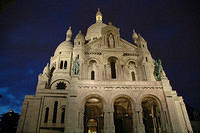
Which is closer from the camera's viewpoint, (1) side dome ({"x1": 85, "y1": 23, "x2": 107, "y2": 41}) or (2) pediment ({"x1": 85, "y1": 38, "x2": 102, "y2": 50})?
(2) pediment ({"x1": 85, "y1": 38, "x2": 102, "y2": 50})

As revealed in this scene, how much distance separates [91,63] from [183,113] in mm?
15908

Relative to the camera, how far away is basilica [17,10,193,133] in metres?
17.7

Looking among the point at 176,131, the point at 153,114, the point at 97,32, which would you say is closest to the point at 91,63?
the point at 153,114

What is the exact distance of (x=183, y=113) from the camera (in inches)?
862

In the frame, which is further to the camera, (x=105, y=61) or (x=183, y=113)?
(x=105, y=61)

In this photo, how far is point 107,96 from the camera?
60.4 ft

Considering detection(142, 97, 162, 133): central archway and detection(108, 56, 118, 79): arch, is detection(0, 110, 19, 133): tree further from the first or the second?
detection(142, 97, 162, 133): central archway

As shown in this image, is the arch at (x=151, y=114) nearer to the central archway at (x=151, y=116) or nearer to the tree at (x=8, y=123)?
the central archway at (x=151, y=116)

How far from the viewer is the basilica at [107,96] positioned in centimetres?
1772

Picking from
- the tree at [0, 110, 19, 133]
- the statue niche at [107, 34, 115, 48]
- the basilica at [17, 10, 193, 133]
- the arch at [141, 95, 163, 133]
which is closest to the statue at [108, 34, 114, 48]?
the statue niche at [107, 34, 115, 48]

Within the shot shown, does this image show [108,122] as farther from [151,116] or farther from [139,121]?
[151,116]

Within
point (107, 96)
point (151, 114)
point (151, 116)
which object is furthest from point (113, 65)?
point (151, 116)

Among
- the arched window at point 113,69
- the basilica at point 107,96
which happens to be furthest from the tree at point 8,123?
the arched window at point 113,69

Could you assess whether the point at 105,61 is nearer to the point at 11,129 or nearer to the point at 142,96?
the point at 142,96
